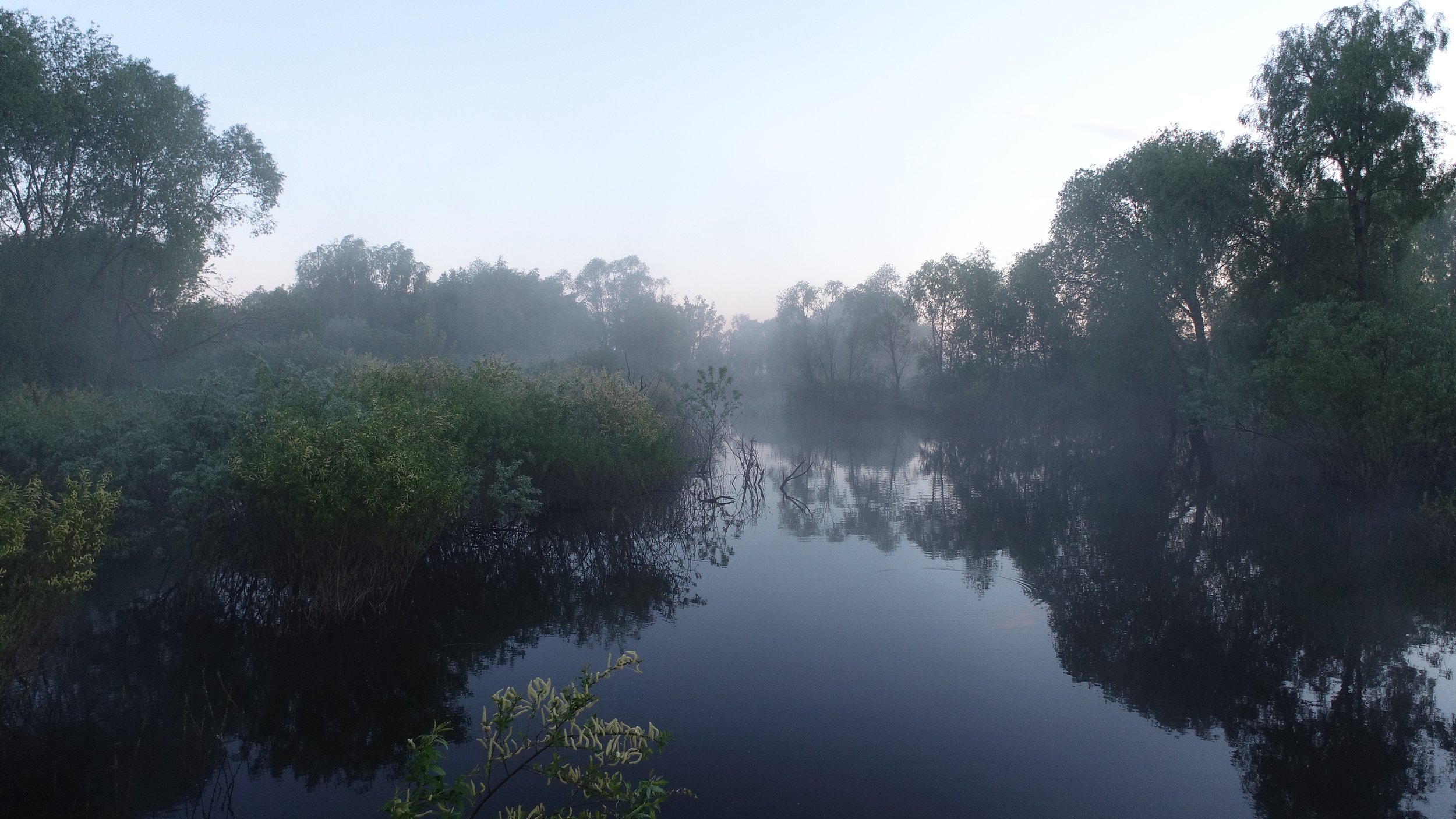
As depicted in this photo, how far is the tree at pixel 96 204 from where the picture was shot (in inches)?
731

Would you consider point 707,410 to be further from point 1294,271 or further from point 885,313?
point 885,313

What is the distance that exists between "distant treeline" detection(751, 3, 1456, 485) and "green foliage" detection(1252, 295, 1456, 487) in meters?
0.04

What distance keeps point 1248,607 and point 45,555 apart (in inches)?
506

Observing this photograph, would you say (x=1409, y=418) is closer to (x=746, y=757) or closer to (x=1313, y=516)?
(x=1313, y=516)

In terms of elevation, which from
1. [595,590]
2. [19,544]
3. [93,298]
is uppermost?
[93,298]

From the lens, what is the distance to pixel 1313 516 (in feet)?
52.3

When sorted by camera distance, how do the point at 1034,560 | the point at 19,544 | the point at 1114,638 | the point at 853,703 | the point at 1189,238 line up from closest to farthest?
the point at 19,544 → the point at 853,703 → the point at 1114,638 → the point at 1034,560 → the point at 1189,238

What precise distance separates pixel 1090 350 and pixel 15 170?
124 feet

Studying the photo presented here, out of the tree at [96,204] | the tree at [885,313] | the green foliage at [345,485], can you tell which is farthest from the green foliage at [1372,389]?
the tree at [885,313]

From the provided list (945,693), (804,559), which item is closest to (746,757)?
(945,693)

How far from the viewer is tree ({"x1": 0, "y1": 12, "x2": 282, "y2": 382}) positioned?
1858 centimetres

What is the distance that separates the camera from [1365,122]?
795 inches

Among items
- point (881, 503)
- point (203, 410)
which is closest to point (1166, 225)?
point (881, 503)

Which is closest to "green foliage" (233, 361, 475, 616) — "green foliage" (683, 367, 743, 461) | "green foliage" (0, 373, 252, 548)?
"green foliage" (0, 373, 252, 548)
